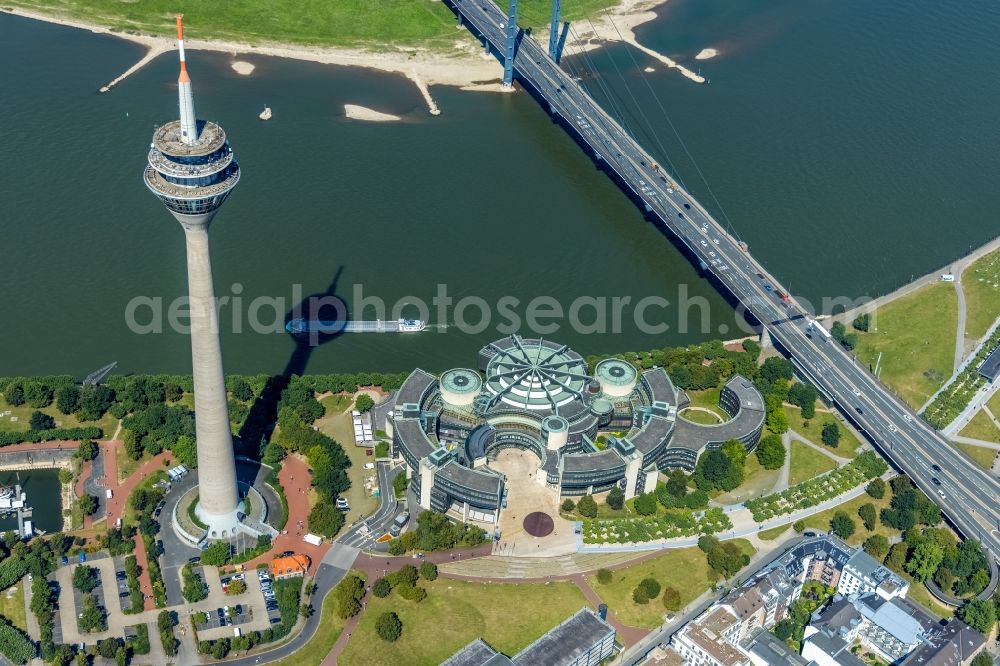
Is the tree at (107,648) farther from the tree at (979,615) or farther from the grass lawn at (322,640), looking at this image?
the tree at (979,615)

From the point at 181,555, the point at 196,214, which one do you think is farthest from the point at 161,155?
the point at 181,555

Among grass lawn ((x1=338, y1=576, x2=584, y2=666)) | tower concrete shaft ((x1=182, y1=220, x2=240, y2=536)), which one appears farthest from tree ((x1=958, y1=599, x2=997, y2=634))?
tower concrete shaft ((x1=182, y1=220, x2=240, y2=536))

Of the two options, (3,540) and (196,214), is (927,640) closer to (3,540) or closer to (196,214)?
(196,214)

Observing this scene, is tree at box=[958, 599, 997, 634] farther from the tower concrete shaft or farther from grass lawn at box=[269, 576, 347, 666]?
the tower concrete shaft

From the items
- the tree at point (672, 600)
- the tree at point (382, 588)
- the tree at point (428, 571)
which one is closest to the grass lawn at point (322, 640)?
the tree at point (382, 588)

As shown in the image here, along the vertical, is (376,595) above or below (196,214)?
below

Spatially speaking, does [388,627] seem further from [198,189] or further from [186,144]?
[186,144]

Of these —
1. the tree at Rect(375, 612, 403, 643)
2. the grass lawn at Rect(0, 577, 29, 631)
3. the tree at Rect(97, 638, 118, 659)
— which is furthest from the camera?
the grass lawn at Rect(0, 577, 29, 631)
